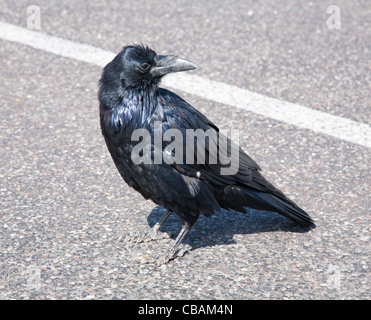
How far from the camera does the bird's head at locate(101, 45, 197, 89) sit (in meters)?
3.89

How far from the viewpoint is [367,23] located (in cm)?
725

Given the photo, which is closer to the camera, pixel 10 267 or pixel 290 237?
pixel 10 267

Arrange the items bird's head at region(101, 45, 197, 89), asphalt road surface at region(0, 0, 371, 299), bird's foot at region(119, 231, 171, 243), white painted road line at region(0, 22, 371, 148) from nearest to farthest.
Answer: asphalt road surface at region(0, 0, 371, 299), bird's head at region(101, 45, 197, 89), bird's foot at region(119, 231, 171, 243), white painted road line at region(0, 22, 371, 148)

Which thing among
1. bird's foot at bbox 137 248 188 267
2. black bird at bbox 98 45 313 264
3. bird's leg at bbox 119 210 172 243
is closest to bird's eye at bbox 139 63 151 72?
black bird at bbox 98 45 313 264

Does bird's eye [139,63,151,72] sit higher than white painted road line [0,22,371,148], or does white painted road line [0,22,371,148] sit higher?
bird's eye [139,63,151,72]

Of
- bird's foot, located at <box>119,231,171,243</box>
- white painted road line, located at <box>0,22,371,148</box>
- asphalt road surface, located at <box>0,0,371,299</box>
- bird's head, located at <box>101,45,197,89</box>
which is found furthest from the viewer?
white painted road line, located at <box>0,22,371,148</box>

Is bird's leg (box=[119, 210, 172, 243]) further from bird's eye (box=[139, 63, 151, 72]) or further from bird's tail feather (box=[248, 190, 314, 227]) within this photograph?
bird's eye (box=[139, 63, 151, 72])

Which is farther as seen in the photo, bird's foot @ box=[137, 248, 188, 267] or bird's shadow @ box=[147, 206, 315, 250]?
bird's shadow @ box=[147, 206, 315, 250]

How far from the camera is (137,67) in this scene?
3900mm

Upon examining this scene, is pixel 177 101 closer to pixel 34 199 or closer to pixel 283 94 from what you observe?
pixel 34 199

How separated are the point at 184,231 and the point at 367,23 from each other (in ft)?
13.9

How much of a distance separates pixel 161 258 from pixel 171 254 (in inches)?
2.9

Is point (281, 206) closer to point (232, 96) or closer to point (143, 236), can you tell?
point (143, 236)

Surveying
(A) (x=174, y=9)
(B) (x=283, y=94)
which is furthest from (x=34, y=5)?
(B) (x=283, y=94)
